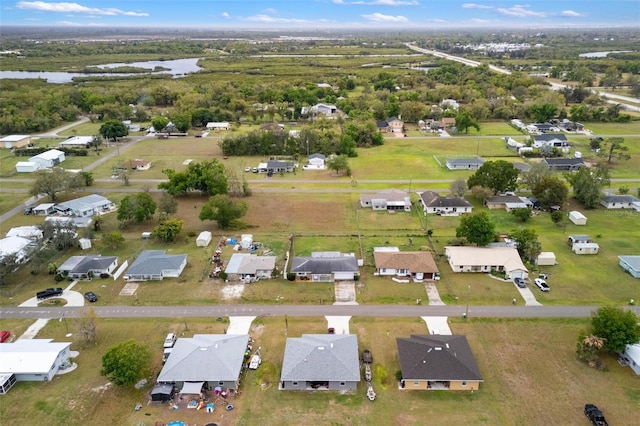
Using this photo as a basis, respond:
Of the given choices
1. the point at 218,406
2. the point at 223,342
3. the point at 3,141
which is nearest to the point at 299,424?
the point at 218,406

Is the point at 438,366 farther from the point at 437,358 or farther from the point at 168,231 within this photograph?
the point at 168,231

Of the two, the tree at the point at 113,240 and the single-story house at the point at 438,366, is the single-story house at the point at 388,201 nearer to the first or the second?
the single-story house at the point at 438,366

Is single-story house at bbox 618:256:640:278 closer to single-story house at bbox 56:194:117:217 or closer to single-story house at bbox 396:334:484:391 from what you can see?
single-story house at bbox 396:334:484:391

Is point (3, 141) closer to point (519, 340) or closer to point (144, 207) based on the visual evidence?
point (144, 207)

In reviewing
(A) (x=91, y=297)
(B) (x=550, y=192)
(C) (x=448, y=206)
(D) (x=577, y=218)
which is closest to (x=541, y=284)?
(D) (x=577, y=218)

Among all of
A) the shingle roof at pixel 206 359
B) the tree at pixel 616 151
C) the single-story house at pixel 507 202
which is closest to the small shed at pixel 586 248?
the single-story house at pixel 507 202
